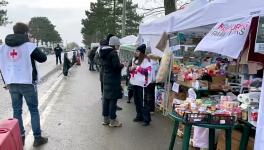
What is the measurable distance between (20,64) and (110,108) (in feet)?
8.02

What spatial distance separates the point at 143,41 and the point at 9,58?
258 inches

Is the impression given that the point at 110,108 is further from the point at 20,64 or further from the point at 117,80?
the point at 20,64

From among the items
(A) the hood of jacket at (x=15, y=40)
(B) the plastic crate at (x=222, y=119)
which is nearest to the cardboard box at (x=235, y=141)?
(B) the plastic crate at (x=222, y=119)

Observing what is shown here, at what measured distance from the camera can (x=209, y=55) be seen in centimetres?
892

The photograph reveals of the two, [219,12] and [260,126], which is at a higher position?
[219,12]

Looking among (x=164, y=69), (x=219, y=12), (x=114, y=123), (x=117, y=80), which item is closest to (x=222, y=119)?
(x=219, y=12)

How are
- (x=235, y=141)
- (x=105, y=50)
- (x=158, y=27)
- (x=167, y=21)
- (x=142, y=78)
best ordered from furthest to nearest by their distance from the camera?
(x=158, y=27) < (x=167, y=21) < (x=142, y=78) < (x=105, y=50) < (x=235, y=141)

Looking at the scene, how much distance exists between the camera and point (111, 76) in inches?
317

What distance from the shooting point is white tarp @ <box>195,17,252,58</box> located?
5.31 metres

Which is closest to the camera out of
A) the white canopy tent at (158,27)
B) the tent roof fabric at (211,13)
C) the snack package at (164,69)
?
the tent roof fabric at (211,13)

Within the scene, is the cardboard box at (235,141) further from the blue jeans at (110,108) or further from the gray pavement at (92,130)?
the blue jeans at (110,108)

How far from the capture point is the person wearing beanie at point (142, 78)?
845cm

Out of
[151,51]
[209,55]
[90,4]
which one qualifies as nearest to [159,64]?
[209,55]

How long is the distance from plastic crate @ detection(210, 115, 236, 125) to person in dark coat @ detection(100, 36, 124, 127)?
3.20 metres
